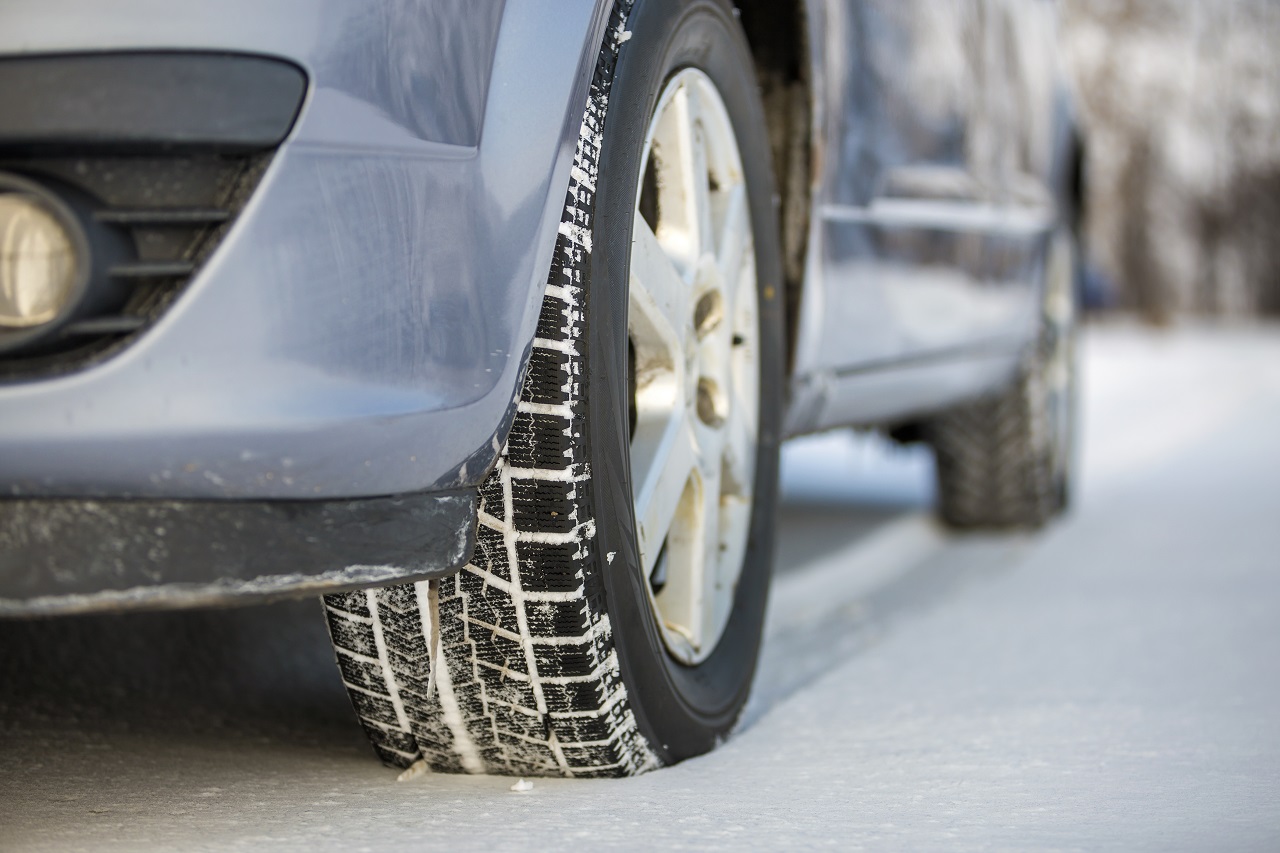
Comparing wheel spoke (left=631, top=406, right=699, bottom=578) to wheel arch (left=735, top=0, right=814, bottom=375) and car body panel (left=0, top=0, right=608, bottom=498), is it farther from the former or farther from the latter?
wheel arch (left=735, top=0, right=814, bottom=375)

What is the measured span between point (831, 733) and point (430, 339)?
34.4 inches

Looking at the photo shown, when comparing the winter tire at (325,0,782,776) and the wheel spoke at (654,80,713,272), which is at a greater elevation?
the wheel spoke at (654,80,713,272)

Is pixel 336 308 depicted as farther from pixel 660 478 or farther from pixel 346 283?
pixel 660 478

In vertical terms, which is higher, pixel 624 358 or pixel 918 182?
pixel 918 182

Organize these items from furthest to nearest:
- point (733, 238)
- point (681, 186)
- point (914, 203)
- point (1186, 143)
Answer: point (1186, 143)
point (914, 203)
point (733, 238)
point (681, 186)

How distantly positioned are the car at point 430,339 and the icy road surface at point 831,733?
0.39 ft

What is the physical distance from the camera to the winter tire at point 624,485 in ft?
4.87

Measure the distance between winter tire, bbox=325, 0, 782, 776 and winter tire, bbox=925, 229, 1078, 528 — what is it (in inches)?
83.3

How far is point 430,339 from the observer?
52.9 inches

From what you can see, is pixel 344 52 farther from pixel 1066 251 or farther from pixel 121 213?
pixel 1066 251

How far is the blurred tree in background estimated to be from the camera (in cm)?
2586

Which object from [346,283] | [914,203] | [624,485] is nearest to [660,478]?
[624,485]

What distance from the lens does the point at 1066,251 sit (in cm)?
452

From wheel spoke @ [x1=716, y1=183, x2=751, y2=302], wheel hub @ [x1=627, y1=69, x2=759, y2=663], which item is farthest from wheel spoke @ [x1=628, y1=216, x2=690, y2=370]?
wheel spoke @ [x1=716, y1=183, x2=751, y2=302]
